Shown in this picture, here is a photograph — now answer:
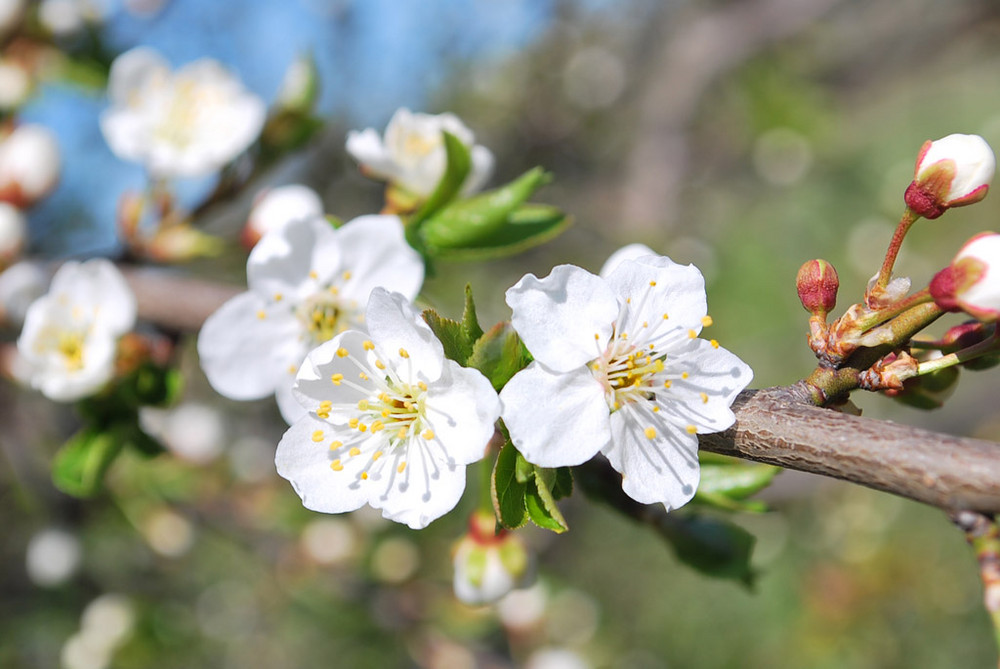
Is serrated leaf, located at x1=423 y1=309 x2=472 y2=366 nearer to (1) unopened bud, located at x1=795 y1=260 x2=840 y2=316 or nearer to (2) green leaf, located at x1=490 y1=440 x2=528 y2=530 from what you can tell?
(2) green leaf, located at x1=490 y1=440 x2=528 y2=530

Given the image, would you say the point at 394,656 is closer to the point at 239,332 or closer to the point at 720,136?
the point at 239,332

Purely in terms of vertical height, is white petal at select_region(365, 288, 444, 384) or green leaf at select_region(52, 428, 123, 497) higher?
white petal at select_region(365, 288, 444, 384)

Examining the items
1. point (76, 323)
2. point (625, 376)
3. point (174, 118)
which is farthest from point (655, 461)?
point (174, 118)

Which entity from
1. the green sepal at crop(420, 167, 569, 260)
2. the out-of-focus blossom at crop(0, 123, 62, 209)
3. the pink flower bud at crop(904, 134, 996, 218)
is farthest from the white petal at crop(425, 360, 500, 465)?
the out-of-focus blossom at crop(0, 123, 62, 209)

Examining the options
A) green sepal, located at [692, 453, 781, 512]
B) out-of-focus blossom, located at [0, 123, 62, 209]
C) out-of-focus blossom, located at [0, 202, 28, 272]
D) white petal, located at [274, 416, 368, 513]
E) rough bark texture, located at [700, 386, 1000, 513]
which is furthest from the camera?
out-of-focus blossom, located at [0, 123, 62, 209]

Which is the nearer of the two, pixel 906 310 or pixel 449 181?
pixel 906 310

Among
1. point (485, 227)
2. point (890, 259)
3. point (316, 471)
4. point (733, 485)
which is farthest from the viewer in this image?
point (485, 227)

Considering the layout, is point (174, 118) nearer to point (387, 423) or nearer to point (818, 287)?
point (387, 423)
